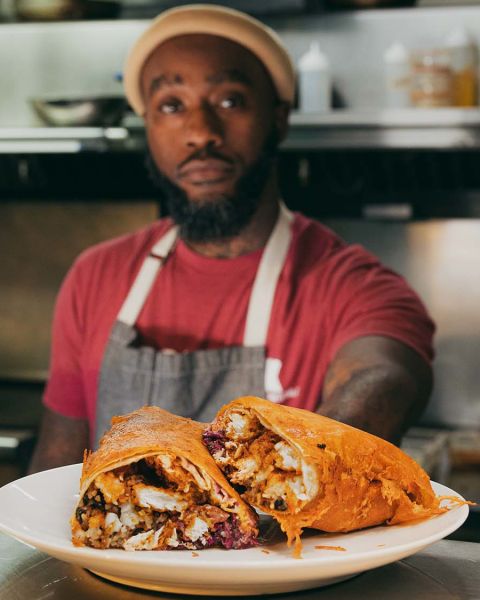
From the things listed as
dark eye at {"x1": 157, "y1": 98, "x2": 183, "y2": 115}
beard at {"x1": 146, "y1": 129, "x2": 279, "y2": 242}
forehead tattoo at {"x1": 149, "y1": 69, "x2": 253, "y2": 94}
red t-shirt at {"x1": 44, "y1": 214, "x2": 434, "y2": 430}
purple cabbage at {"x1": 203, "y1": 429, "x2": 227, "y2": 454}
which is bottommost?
red t-shirt at {"x1": 44, "y1": 214, "x2": 434, "y2": 430}

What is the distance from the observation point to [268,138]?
2.53 m

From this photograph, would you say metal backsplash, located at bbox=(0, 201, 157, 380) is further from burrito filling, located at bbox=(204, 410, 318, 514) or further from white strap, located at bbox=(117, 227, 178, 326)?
burrito filling, located at bbox=(204, 410, 318, 514)

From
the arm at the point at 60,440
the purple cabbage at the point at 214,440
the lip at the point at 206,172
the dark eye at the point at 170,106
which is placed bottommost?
the arm at the point at 60,440

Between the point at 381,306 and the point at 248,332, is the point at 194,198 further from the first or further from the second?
the point at 381,306

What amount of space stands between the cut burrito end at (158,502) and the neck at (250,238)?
1.48 metres

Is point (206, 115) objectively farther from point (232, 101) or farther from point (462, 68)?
point (462, 68)

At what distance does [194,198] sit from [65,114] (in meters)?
0.99

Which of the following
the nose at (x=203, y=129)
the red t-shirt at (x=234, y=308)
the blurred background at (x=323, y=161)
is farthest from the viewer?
the blurred background at (x=323, y=161)

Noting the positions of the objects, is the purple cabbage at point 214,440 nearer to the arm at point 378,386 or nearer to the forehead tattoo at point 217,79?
the arm at point 378,386

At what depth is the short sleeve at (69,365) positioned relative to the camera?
248 centimetres

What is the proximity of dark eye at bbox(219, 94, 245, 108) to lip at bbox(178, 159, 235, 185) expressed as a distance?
0.47 feet

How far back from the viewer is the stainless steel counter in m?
0.99

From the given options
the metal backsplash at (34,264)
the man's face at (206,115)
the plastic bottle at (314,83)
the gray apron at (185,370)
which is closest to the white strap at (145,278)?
the gray apron at (185,370)

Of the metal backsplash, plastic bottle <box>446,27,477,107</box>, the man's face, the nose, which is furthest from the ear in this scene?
the metal backsplash
